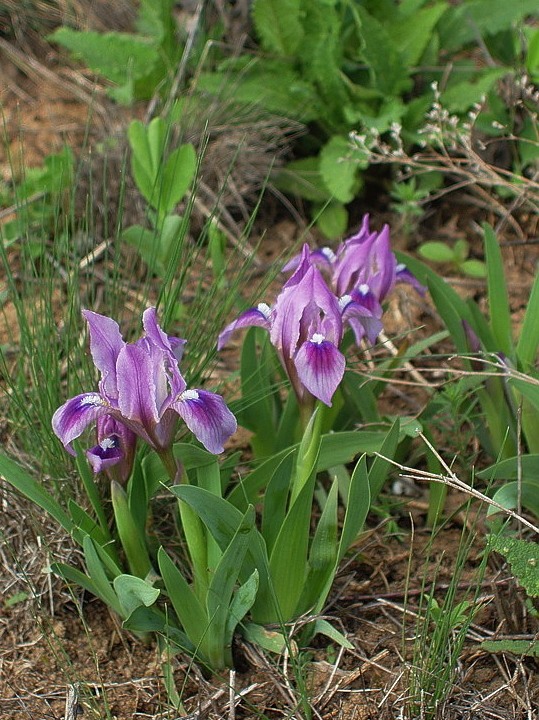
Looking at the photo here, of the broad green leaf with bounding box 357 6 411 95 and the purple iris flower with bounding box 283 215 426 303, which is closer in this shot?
the purple iris flower with bounding box 283 215 426 303

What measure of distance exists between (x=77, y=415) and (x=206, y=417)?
22 cm

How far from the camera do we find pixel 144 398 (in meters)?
1.44

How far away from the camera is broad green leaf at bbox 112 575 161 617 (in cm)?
149

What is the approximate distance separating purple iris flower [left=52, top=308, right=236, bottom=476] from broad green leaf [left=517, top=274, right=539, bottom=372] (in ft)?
2.64

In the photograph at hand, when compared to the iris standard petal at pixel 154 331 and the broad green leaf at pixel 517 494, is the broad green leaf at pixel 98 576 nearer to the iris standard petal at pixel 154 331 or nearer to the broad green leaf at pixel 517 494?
the iris standard petal at pixel 154 331

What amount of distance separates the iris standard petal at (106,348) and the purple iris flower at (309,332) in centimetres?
30

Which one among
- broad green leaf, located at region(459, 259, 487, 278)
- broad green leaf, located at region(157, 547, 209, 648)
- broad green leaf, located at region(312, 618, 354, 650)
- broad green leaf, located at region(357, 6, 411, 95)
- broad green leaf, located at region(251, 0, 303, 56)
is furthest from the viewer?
broad green leaf, located at region(251, 0, 303, 56)

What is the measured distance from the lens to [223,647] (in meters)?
1.67

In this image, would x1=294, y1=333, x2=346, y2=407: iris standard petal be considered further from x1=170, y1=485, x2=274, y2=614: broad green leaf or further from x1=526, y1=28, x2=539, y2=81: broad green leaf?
x1=526, y1=28, x2=539, y2=81: broad green leaf

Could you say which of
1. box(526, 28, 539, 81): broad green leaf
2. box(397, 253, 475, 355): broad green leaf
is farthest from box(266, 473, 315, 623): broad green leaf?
box(526, 28, 539, 81): broad green leaf

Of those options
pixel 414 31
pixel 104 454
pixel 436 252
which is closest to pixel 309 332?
pixel 104 454

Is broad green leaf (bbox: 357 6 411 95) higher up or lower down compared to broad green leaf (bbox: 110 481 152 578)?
higher up

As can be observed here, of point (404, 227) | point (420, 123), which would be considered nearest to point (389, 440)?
point (404, 227)

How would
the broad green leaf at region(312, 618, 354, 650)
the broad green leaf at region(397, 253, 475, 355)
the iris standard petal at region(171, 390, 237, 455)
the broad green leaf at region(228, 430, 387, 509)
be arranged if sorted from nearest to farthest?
the iris standard petal at region(171, 390, 237, 455), the broad green leaf at region(312, 618, 354, 650), the broad green leaf at region(228, 430, 387, 509), the broad green leaf at region(397, 253, 475, 355)
